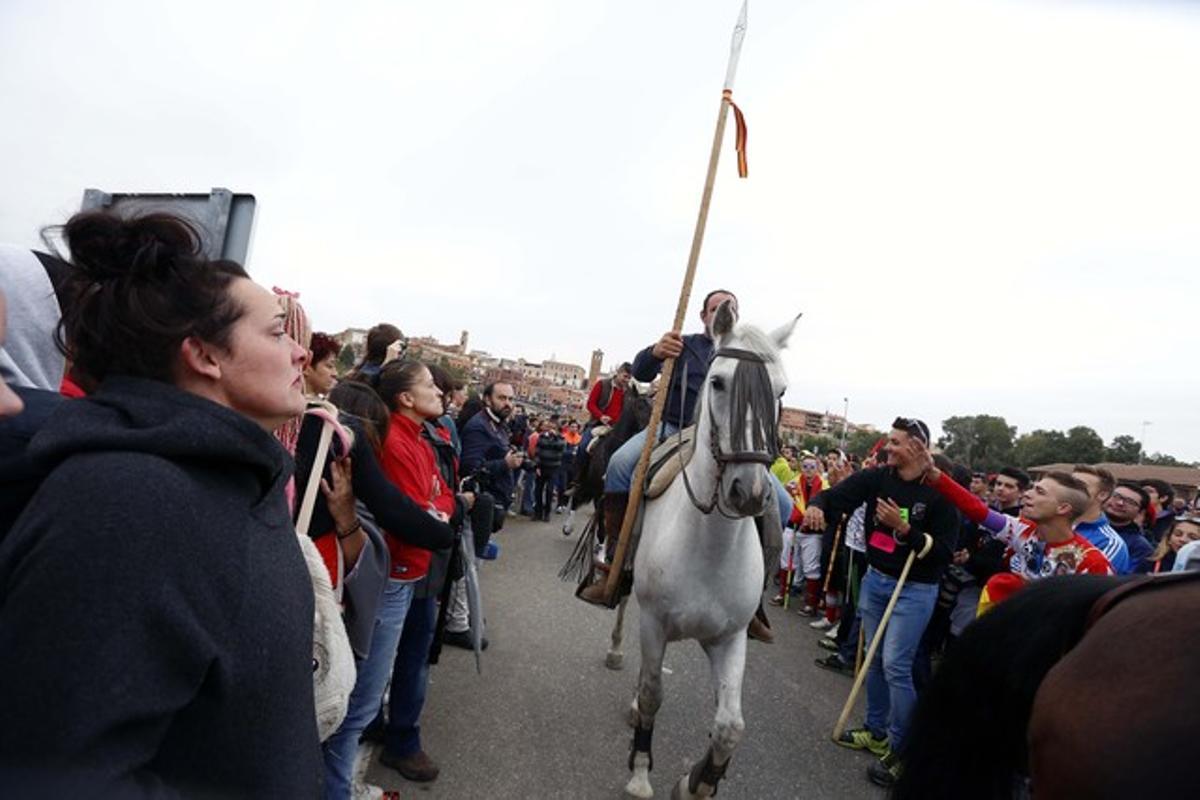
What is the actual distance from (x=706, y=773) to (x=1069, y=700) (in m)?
2.27

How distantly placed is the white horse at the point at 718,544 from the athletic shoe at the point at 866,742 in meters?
2.02

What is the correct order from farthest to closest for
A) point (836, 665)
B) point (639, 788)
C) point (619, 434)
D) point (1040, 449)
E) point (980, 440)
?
point (980, 440), point (1040, 449), point (836, 665), point (619, 434), point (639, 788)

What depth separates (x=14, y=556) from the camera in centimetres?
85

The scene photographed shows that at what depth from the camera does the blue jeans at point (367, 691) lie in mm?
2584

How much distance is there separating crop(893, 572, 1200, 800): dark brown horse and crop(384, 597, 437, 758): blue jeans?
2.48 meters

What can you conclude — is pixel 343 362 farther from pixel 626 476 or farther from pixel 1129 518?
pixel 1129 518

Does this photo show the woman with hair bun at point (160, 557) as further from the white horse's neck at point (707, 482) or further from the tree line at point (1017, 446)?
the tree line at point (1017, 446)

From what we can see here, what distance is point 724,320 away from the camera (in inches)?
130

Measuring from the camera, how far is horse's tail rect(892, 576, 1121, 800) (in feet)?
5.40

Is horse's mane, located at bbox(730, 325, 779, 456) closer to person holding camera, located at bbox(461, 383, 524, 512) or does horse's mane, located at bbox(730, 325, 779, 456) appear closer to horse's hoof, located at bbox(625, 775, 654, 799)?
horse's hoof, located at bbox(625, 775, 654, 799)

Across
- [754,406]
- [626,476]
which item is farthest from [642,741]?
[754,406]

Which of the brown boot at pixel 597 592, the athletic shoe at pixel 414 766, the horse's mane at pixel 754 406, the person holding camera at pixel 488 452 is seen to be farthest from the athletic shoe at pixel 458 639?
the horse's mane at pixel 754 406

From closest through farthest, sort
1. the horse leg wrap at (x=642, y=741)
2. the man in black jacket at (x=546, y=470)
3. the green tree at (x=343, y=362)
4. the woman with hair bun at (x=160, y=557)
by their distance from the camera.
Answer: the woman with hair bun at (x=160, y=557), the horse leg wrap at (x=642, y=741), the green tree at (x=343, y=362), the man in black jacket at (x=546, y=470)

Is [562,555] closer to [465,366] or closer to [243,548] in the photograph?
[243,548]
